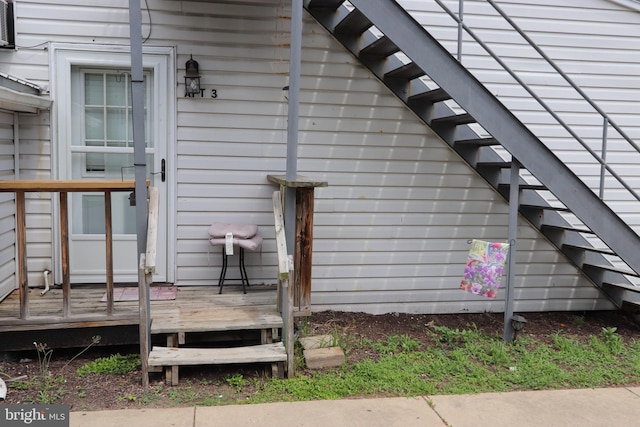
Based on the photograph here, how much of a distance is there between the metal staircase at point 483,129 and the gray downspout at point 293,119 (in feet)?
1.55

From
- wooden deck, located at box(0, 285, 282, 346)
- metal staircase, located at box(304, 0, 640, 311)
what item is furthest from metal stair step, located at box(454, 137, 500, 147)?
wooden deck, located at box(0, 285, 282, 346)

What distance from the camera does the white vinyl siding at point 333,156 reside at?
4.82m

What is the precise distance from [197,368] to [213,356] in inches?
13.8

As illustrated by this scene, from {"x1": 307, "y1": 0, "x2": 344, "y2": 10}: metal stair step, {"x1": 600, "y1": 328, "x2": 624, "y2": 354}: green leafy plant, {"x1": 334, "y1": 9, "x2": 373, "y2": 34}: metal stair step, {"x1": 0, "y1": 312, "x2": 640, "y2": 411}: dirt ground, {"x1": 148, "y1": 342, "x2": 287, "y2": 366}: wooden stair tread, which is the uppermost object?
{"x1": 307, "y1": 0, "x2": 344, "y2": 10}: metal stair step

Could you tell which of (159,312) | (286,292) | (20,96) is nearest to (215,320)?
(159,312)

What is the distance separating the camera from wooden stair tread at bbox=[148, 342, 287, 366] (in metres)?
3.74

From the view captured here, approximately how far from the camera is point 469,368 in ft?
13.9

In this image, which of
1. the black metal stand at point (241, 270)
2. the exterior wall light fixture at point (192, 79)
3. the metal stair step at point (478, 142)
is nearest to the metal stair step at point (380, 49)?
the metal stair step at point (478, 142)

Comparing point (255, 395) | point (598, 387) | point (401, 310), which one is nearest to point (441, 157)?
point (401, 310)

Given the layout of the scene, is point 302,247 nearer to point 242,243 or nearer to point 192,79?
point 242,243

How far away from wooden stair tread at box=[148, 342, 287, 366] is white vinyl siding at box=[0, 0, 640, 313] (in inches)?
48.2

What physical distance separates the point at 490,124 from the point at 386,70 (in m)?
1.19

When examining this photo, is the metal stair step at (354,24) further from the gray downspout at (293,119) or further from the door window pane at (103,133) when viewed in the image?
the door window pane at (103,133)

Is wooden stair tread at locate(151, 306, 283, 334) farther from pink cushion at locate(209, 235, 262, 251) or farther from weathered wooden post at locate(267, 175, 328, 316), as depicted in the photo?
pink cushion at locate(209, 235, 262, 251)
